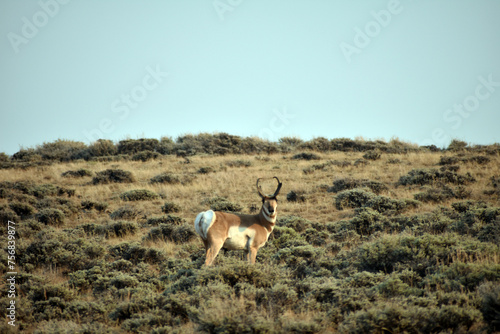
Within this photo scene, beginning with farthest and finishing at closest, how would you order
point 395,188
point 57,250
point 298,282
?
point 395,188, point 57,250, point 298,282

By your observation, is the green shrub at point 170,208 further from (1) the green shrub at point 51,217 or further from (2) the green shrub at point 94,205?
(1) the green shrub at point 51,217

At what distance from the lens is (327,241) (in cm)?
1135

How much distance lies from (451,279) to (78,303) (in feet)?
21.2

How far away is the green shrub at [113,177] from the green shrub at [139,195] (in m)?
3.23

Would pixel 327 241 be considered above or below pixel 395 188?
below

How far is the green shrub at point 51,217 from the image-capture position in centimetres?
1407

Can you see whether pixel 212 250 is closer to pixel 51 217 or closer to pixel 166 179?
pixel 51 217

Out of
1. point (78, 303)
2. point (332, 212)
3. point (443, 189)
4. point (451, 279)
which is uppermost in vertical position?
point (443, 189)

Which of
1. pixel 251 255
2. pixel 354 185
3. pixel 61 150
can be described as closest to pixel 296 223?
pixel 251 255

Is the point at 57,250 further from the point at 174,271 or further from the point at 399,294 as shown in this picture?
the point at 399,294

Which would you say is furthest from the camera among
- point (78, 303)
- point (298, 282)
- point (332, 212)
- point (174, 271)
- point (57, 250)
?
point (332, 212)

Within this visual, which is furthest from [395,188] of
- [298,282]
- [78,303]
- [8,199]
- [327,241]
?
[8,199]

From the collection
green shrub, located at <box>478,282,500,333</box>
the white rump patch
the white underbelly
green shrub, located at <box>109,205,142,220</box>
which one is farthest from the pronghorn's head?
green shrub, located at <box>109,205,142,220</box>

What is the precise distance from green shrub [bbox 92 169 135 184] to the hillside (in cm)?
10
